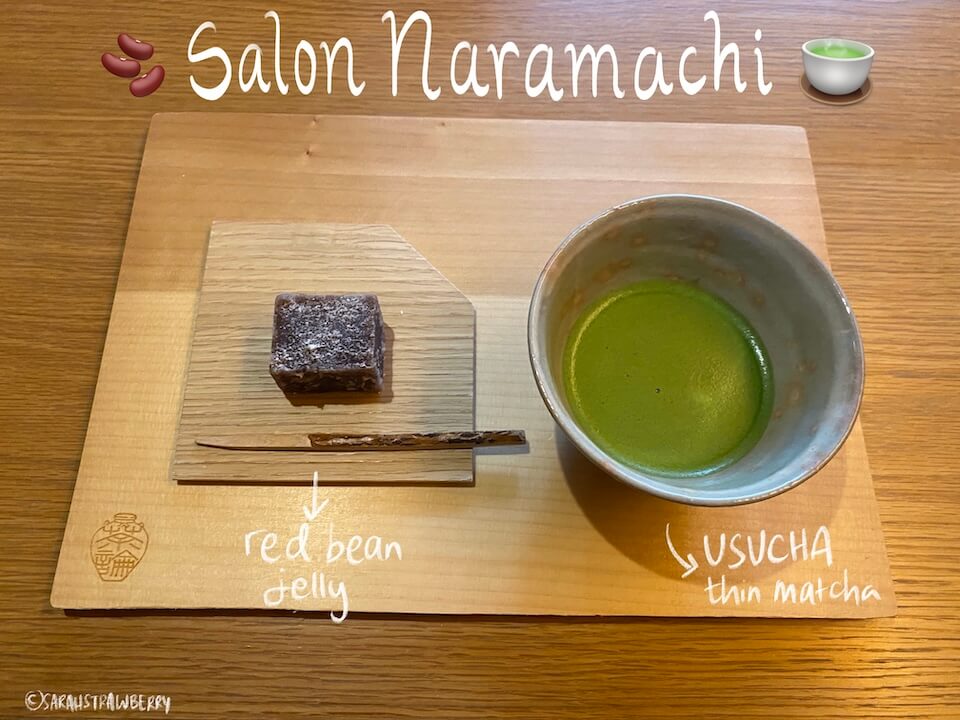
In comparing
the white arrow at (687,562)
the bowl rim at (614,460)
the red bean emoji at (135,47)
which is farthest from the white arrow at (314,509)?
the red bean emoji at (135,47)

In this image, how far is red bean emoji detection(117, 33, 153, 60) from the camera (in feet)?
4.85

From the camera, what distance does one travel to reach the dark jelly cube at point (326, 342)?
1.01 meters

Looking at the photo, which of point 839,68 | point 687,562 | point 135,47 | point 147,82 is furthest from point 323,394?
point 839,68

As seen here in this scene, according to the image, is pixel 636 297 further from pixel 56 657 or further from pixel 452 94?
pixel 56 657

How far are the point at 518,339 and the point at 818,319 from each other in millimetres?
472

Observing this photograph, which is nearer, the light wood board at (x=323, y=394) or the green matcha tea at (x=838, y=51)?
the light wood board at (x=323, y=394)

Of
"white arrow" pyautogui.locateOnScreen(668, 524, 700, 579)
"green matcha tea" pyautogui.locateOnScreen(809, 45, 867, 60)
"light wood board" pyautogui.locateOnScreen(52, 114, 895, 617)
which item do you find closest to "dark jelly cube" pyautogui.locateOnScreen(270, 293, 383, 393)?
"light wood board" pyautogui.locateOnScreen(52, 114, 895, 617)

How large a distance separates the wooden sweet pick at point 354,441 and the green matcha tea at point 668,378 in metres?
0.15

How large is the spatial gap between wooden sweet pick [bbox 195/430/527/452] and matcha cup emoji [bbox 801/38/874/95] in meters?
1.09

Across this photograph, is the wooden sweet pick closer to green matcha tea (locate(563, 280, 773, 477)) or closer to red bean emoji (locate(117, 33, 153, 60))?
green matcha tea (locate(563, 280, 773, 477))

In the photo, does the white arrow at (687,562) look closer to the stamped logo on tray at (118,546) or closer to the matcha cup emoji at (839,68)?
the stamped logo on tray at (118,546)

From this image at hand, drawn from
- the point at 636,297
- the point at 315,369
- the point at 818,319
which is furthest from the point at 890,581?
the point at 315,369

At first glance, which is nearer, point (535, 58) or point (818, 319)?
point (818, 319)

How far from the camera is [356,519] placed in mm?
1028
